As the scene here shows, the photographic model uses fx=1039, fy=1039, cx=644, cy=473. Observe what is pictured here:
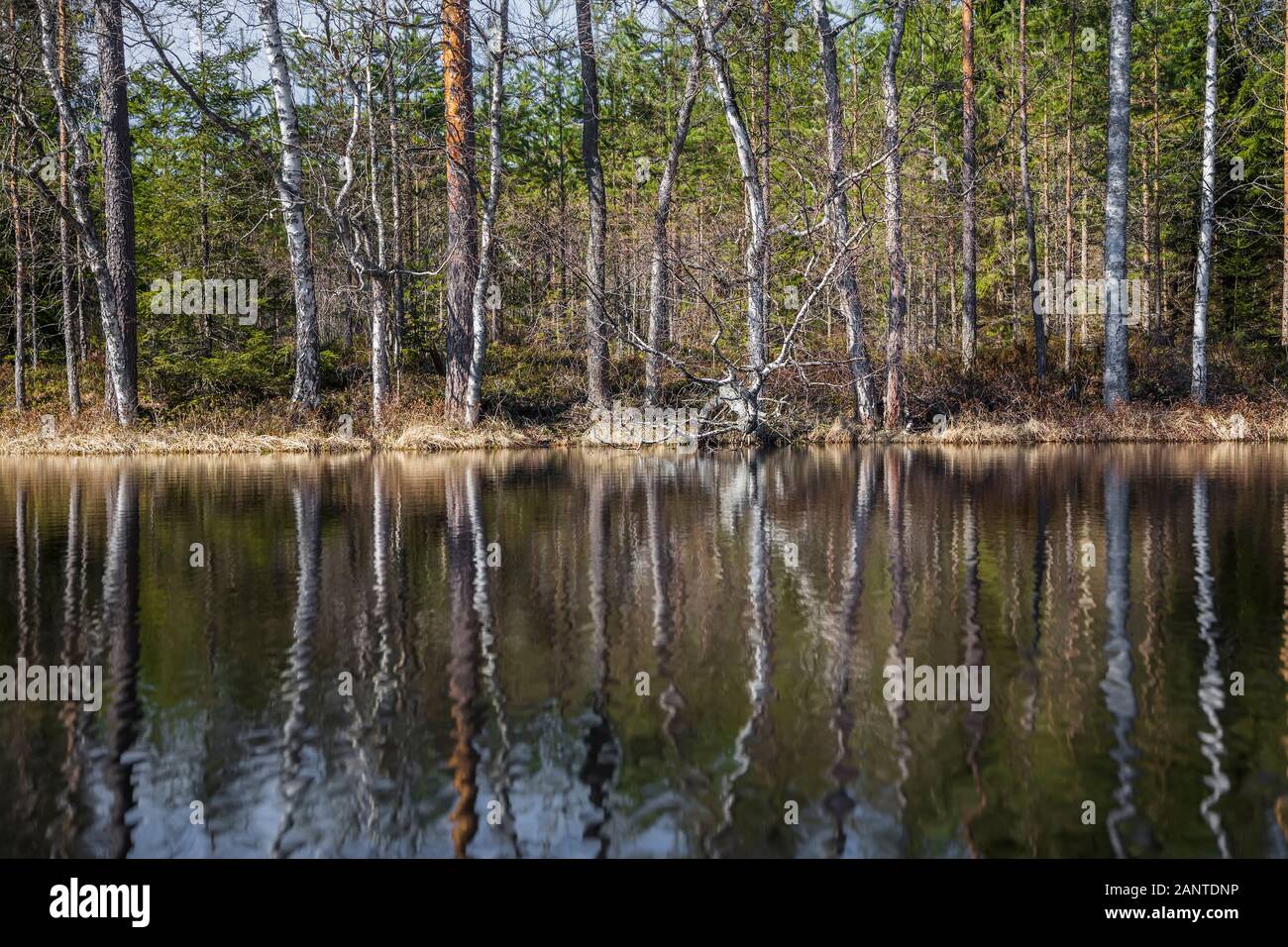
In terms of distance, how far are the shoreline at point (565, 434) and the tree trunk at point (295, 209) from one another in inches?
57.9

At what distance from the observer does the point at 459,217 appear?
2545cm

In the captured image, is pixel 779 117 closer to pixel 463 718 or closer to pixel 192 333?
pixel 192 333

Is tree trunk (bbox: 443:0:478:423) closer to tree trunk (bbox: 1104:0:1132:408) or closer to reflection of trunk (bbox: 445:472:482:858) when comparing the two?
tree trunk (bbox: 1104:0:1132:408)

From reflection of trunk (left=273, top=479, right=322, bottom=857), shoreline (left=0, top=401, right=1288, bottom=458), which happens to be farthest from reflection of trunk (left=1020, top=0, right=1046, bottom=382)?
reflection of trunk (left=273, top=479, right=322, bottom=857)

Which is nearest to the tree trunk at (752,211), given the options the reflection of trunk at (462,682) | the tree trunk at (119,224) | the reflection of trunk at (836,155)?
the reflection of trunk at (836,155)

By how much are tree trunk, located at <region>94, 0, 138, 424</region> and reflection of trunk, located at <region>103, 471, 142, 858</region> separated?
15449mm

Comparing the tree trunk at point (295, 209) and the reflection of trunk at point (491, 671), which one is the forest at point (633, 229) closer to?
the tree trunk at point (295, 209)

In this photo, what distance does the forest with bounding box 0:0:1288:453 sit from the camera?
23.1 metres

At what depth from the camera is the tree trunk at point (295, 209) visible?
22750 millimetres

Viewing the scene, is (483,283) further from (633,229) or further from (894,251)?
(633,229)

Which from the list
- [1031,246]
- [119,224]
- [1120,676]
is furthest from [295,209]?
[1120,676]

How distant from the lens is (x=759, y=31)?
76.3ft

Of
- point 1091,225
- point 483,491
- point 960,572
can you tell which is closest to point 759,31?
point 483,491

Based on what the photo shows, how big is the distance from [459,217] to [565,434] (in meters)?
5.95
